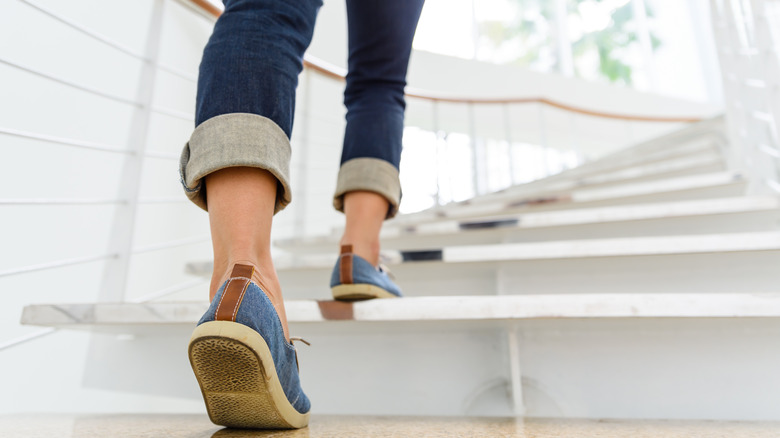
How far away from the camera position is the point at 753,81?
1.20m

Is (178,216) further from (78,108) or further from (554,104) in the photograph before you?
(554,104)

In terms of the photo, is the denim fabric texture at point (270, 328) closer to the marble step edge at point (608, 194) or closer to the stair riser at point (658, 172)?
the marble step edge at point (608, 194)

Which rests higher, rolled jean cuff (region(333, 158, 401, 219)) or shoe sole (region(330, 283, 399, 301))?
rolled jean cuff (region(333, 158, 401, 219))

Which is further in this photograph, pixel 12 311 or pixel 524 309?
pixel 12 311

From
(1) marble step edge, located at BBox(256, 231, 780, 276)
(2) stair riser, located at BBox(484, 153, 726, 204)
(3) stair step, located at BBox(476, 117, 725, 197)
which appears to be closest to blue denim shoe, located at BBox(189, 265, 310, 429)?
(1) marble step edge, located at BBox(256, 231, 780, 276)

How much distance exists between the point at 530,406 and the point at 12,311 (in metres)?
0.93

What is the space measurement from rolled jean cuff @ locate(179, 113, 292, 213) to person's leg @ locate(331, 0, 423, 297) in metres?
0.21

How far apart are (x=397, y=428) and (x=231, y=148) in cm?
27

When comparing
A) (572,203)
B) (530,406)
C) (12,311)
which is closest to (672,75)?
(572,203)

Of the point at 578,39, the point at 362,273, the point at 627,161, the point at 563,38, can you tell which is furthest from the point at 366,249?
the point at 578,39

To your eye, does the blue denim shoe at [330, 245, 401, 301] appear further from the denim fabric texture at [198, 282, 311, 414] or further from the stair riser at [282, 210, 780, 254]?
the stair riser at [282, 210, 780, 254]

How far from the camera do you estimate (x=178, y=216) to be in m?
1.45

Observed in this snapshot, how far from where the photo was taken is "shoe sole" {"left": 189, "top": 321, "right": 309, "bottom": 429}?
305mm

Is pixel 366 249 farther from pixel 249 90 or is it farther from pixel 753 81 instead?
pixel 753 81
